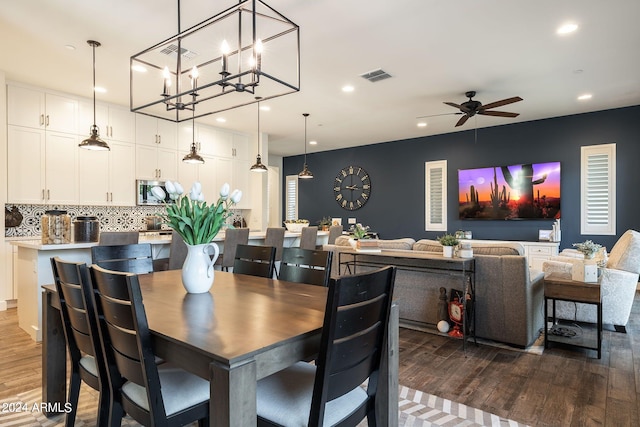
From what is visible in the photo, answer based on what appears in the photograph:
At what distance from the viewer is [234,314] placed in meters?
1.55

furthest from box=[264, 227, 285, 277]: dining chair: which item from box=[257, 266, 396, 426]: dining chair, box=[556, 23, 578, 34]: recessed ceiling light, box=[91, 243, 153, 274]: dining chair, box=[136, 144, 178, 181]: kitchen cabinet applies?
box=[556, 23, 578, 34]: recessed ceiling light

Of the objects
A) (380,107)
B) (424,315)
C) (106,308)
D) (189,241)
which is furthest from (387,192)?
(106,308)

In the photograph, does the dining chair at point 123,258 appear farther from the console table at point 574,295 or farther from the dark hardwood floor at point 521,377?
the console table at point 574,295

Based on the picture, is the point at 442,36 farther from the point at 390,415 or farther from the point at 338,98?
the point at 390,415

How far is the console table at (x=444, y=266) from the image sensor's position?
3.23 meters

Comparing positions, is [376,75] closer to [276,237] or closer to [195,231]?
[276,237]

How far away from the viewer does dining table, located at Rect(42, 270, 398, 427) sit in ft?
3.60

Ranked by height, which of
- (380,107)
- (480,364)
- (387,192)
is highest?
(380,107)

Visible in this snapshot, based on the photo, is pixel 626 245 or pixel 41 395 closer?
pixel 41 395

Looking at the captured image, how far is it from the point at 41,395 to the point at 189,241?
1.55 metres

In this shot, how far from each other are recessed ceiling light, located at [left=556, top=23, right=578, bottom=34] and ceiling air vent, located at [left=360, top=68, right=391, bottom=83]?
1.71 metres

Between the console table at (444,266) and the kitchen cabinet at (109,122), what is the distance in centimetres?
408

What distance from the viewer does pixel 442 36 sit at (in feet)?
11.3

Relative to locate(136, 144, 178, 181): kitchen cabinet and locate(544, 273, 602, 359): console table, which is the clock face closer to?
locate(136, 144, 178, 181): kitchen cabinet
